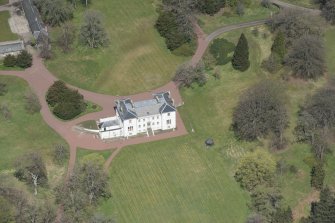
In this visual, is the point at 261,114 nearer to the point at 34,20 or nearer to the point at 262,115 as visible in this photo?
the point at 262,115

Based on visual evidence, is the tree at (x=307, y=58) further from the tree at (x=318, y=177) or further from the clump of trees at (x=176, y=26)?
the tree at (x=318, y=177)

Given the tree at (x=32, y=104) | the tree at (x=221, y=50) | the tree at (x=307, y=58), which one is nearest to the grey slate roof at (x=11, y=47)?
the tree at (x=32, y=104)

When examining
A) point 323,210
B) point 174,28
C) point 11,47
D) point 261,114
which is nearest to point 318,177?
point 323,210

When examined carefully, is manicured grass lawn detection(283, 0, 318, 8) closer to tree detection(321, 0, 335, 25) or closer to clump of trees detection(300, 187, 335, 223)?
tree detection(321, 0, 335, 25)

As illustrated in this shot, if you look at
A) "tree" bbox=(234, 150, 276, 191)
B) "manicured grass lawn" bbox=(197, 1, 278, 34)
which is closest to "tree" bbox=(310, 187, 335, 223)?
"tree" bbox=(234, 150, 276, 191)

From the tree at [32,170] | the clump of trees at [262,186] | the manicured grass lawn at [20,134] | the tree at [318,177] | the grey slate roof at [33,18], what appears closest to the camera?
the clump of trees at [262,186]

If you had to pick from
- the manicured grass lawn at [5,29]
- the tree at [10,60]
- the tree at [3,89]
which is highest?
the tree at [10,60]
